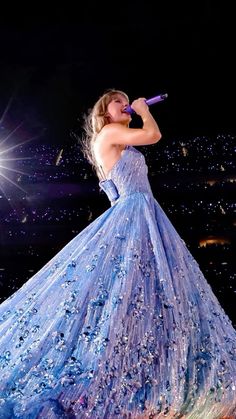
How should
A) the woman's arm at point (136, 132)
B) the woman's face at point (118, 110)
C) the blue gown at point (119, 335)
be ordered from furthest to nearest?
1. the woman's face at point (118, 110)
2. the woman's arm at point (136, 132)
3. the blue gown at point (119, 335)

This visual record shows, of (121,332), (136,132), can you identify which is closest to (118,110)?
(136,132)

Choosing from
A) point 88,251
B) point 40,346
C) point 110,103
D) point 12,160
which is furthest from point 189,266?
point 12,160

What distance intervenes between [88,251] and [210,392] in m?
0.67

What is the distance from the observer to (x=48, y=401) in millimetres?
1238

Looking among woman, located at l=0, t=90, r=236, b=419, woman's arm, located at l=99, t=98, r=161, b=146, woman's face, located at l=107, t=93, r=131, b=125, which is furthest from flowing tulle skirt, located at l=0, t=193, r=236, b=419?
woman's face, located at l=107, t=93, r=131, b=125

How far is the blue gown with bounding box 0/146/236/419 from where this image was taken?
1.28 metres

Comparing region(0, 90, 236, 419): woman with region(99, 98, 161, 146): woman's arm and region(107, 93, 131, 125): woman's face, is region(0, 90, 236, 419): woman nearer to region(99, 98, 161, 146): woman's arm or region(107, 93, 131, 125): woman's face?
region(99, 98, 161, 146): woman's arm

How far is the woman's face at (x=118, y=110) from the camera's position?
2004 millimetres

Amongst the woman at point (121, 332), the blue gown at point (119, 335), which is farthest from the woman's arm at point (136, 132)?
the blue gown at point (119, 335)

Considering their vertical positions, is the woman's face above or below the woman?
above

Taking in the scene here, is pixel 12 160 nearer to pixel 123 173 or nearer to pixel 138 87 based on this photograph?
pixel 138 87

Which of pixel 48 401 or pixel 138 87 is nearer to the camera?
pixel 48 401

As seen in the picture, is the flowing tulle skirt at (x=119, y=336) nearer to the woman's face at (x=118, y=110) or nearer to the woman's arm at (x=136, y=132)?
the woman's arm at (x=136, y=132)

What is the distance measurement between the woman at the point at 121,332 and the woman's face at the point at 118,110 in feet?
0.53
